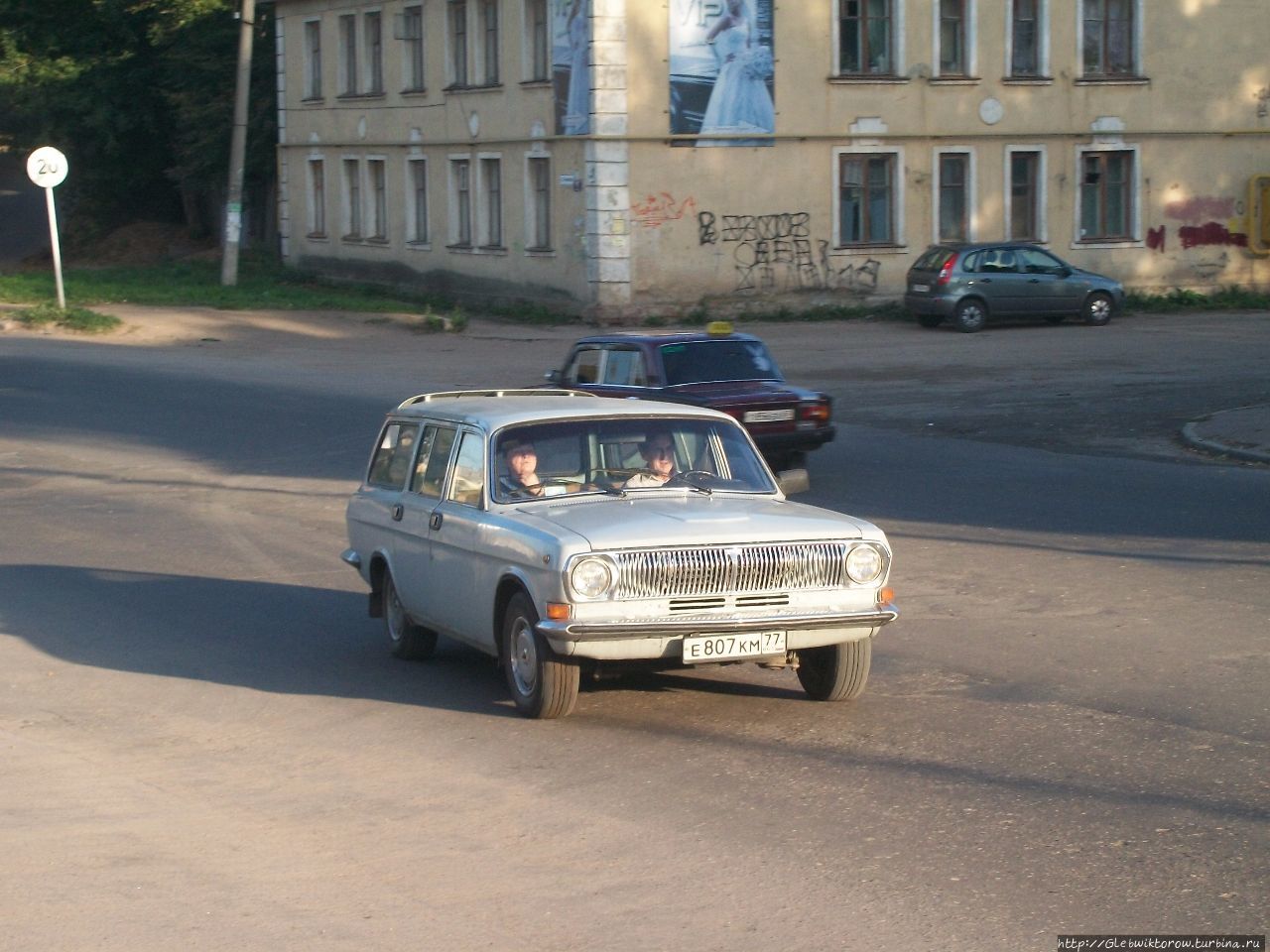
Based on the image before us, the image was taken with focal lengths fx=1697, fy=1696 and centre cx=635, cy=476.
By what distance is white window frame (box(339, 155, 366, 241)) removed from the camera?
4200 cm

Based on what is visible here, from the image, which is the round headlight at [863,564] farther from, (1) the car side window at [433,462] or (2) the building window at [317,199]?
(2) the building window at [317,199]

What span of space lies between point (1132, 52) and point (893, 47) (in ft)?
18.3

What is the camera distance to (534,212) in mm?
34656

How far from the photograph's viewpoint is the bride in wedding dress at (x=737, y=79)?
3231cm

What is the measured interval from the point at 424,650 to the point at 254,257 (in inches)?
1665

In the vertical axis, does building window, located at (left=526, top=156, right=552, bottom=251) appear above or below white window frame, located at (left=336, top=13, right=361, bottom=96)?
below

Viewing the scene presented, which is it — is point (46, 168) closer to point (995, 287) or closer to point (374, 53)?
point (374, 53)

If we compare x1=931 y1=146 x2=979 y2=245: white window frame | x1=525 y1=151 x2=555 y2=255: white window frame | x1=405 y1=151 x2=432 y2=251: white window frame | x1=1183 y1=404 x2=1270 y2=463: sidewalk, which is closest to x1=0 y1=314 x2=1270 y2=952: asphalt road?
x1=1183 y1=404 x2=1270 y2=463: sidewalk

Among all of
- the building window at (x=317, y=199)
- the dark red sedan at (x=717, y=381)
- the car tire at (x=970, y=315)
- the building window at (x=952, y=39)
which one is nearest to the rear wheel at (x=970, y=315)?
the car tire at (x=970, y=315)

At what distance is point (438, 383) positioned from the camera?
2370cm

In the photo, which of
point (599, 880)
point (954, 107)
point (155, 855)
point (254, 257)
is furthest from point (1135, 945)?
point (254, 257)

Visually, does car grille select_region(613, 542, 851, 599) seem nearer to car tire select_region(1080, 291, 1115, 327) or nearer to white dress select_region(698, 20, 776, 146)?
white dress select_region(698, 20, 776, 146)

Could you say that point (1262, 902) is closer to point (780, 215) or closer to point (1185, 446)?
point (1185, 446)

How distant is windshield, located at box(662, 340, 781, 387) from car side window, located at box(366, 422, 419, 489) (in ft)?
19.7
